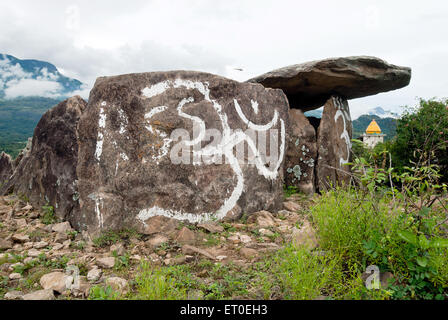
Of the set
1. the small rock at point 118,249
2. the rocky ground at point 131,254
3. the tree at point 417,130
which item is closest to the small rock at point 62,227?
the rocky ground at point 131,254

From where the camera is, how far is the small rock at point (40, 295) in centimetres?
263

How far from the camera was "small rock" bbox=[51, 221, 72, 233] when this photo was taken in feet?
14.2

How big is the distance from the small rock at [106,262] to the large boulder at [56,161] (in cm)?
149

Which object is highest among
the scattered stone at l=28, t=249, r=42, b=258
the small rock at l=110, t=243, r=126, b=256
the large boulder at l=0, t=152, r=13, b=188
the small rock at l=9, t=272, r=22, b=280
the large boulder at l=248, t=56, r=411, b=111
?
the large boulder at l=248, t=56, r=411, b=111

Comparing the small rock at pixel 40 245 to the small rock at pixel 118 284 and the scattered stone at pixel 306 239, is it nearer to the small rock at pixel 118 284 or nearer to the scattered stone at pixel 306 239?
the small rock at pixel 118 284

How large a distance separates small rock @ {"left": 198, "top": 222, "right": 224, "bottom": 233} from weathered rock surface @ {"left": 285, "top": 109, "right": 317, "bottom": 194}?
3199 millimetres

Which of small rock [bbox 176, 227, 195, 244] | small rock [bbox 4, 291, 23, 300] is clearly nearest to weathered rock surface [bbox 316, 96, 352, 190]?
small rock [bbox 176, 227, 195, 244]

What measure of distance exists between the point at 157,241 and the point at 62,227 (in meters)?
1.50

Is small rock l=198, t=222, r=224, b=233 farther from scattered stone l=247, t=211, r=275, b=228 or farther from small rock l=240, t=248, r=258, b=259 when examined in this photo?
small rock l=240, t=248, r=258, b=259

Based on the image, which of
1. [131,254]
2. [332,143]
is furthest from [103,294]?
[332,143]

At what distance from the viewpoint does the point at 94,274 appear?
305 cm
